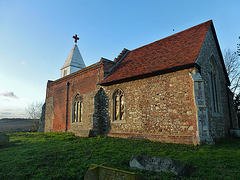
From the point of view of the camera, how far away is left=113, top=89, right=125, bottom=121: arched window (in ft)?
42.2

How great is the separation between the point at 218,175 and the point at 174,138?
5023 mm

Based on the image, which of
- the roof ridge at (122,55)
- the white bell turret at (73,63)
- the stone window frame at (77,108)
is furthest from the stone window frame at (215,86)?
the white bell turret at (73,63)

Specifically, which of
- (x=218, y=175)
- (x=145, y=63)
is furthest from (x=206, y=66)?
(x=218, y=175)

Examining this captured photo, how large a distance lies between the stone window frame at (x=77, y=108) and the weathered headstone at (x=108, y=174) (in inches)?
540

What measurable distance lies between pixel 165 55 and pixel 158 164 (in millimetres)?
9072

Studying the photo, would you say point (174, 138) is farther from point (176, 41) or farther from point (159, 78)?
point (176, 41)

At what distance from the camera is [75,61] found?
25297 mm

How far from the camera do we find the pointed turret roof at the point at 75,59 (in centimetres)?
2498

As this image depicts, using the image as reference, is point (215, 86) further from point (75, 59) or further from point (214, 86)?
point (75, 59)

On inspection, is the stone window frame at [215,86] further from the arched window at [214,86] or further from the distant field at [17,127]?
the distant field at [17,127]

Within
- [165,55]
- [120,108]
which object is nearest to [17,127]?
[120,108]

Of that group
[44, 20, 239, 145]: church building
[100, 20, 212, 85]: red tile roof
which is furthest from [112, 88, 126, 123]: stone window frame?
[100, 20, 212, 85]: red tile roof

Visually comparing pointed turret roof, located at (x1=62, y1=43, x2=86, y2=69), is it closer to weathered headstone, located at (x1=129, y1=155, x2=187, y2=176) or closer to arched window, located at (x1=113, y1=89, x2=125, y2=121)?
arched window, located at (x1=113, y1=89, x2=125, y2=121)

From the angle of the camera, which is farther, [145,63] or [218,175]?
[145,63]
